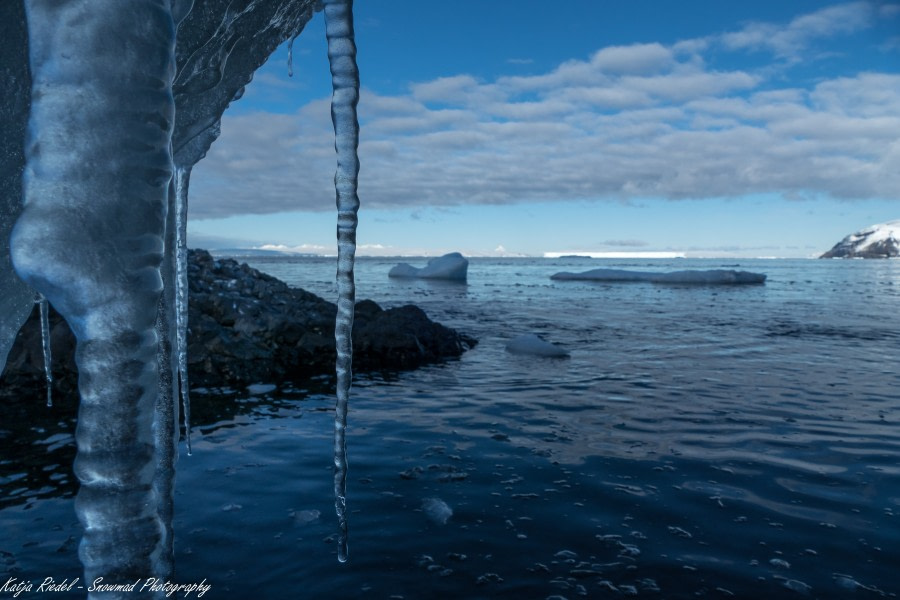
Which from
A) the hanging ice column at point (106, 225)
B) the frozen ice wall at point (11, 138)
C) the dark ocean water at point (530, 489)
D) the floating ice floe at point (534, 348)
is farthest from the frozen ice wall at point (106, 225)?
the floating ice floe at point (534, 348)

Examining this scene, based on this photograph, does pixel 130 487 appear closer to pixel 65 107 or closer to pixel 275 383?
pixel 65 107

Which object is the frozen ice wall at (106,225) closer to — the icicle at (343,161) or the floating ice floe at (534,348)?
the icicle at (343,161)

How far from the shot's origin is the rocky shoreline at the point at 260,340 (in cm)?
865

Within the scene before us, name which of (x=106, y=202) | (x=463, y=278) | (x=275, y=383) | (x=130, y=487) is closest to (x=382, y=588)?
(x=130, y=487)

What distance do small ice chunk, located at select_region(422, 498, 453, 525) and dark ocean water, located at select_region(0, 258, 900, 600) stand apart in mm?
16

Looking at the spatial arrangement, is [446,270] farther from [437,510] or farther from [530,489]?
[437,510]

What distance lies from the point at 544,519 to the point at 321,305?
10024 millimetres

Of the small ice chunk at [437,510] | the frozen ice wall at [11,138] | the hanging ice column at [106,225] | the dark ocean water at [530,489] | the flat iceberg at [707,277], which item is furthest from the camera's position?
the flat iceberg at [707,277]

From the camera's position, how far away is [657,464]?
5.57 m

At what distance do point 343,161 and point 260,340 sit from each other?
9.00 meters

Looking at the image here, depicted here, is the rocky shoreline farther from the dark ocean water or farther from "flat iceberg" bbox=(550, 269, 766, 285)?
"flat iceberg" bbox=(550, 269, 766, 285)

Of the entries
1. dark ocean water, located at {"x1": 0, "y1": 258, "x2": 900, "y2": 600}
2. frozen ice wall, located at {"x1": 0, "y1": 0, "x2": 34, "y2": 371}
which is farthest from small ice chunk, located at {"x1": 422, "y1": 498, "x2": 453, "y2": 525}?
frozen ice wall, located at {"x1": 0, "y1": 0, "x2": 34, "y2": 371}

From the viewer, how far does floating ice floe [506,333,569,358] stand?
473 inches

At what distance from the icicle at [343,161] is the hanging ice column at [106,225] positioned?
94 centimetres
